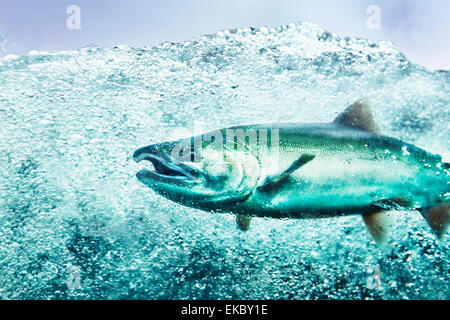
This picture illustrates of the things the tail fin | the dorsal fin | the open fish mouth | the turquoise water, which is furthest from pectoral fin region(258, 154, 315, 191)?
the turquoise water

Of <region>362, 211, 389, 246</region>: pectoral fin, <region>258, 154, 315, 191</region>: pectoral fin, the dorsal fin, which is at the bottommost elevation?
<region>362, 211, 389, 246</region>: pectoral fin

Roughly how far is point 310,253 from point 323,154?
80.6 inches

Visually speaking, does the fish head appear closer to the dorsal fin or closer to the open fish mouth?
the open fish mouth

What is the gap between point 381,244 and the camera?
9.10 feet

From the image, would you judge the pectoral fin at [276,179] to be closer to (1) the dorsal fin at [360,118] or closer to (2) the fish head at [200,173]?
(2) the fish head at [200,173]

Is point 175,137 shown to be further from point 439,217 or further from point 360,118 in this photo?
point 439,217

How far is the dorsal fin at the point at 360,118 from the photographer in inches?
113

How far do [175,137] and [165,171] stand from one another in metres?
2.95

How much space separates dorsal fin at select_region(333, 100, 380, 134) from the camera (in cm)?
288

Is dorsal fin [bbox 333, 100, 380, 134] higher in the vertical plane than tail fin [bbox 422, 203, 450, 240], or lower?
higher

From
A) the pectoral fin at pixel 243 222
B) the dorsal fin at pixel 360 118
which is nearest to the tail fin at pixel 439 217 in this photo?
the dorsal fin at pixel 360 118

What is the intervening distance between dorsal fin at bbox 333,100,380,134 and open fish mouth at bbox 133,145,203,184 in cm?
130
